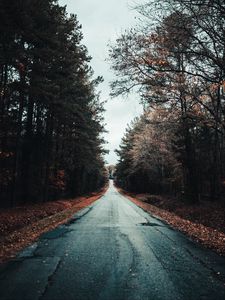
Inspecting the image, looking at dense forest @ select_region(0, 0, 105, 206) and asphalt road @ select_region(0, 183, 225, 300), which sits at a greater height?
dense forest @ select_region(0, 0, 105, 206)

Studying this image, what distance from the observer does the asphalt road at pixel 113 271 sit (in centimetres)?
634

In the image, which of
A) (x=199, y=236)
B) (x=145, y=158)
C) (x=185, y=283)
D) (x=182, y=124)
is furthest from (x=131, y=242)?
(x=145, y=158)

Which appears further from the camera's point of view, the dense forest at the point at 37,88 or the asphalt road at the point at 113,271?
the dense forest at the point at 37,88

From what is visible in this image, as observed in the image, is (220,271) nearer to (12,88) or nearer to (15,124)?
(12,88)

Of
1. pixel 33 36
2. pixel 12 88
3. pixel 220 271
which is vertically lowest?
pixel 220 271

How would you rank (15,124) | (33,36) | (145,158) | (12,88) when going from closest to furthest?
(33,36), (12,88), (15,124), (145,158)

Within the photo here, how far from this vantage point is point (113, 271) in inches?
312

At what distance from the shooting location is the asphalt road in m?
6.34

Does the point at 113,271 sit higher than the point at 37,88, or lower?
lower

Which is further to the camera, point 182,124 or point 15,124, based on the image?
point 15,124

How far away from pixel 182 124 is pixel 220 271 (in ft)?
46.9

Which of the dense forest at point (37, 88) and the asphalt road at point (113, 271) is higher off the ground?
the dense forest at point (37, 88)

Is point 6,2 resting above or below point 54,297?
above

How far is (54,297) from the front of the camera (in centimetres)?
602
